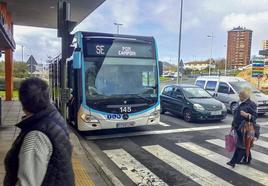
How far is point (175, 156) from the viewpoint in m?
7.61

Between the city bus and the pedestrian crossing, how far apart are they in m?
1.37

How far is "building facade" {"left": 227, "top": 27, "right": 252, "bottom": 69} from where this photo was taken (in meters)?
92.2

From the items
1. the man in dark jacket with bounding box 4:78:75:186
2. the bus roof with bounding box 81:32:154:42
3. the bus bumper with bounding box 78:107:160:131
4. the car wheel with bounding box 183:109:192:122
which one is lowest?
the car wheel with bounding box 183:109:192:122

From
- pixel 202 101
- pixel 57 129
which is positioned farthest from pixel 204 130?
pixel 57 129

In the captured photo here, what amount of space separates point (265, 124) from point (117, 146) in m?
7.09

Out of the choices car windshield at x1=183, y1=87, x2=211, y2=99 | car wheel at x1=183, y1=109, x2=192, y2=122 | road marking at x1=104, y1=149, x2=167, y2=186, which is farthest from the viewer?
car windshield at x1=183, y1=87, x2=211, y2=99

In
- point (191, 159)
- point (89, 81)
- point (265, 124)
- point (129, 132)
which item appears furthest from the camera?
point (265, 124)

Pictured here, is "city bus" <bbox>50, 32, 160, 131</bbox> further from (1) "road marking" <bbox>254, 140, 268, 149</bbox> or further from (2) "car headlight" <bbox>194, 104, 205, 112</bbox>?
(1) "road marking" <bbox>254, 140, 268, 149</bbox>

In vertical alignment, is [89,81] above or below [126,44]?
below

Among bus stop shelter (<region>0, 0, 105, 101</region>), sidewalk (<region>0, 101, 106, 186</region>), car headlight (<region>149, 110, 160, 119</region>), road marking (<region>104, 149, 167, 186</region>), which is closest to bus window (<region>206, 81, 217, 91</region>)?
bus stop shelter (<region>0, 0, 105, 101</region>)

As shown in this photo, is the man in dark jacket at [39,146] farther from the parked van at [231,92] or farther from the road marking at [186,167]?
the parked van at [231,92]

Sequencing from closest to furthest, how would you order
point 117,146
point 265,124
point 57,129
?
point 57,129 → point 117,146 → point 265,124

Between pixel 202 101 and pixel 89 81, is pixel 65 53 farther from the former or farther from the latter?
pixel 202 101

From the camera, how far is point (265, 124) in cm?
1273
